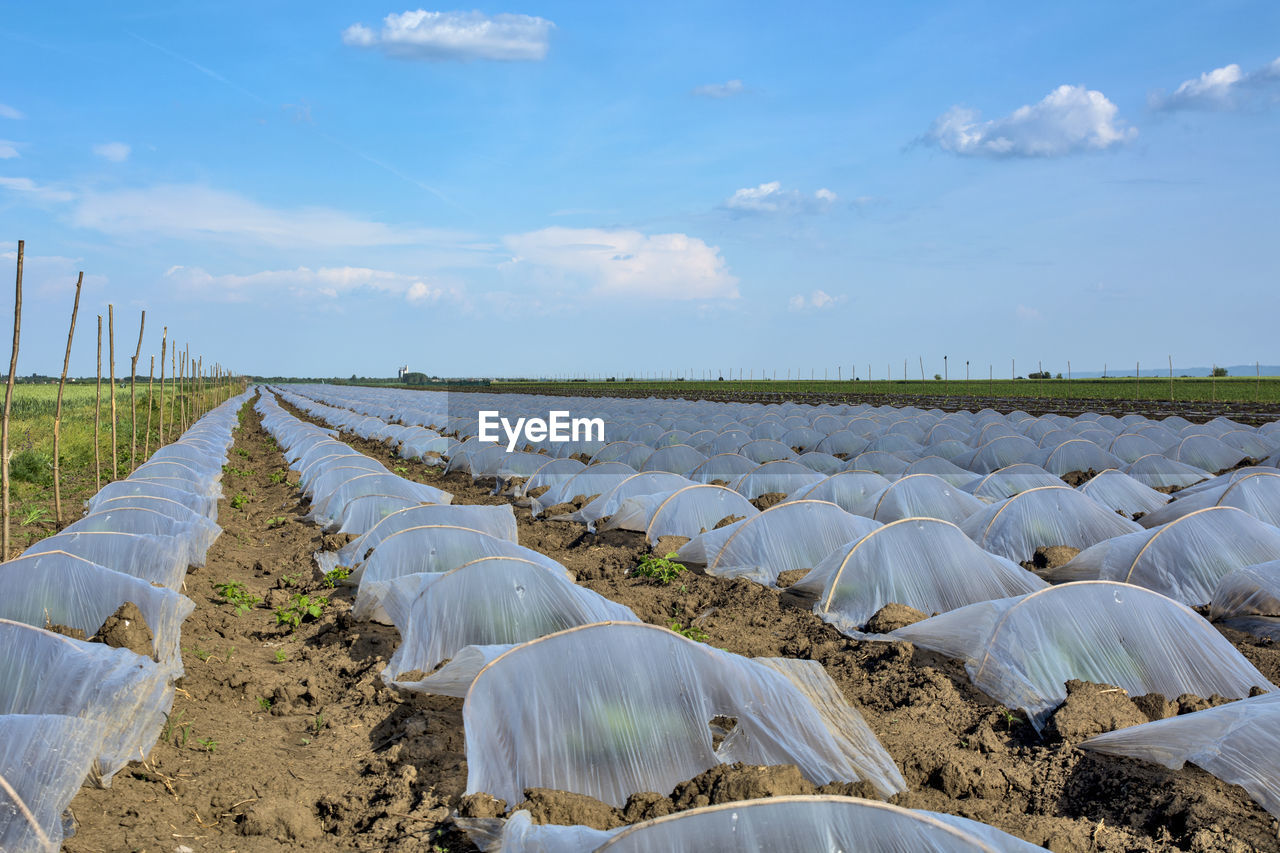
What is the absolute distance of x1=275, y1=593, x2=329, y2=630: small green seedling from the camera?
8133 mm

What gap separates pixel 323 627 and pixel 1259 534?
9.00m

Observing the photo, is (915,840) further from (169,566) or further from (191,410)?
(191,410)

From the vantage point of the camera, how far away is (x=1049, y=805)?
15.0ft

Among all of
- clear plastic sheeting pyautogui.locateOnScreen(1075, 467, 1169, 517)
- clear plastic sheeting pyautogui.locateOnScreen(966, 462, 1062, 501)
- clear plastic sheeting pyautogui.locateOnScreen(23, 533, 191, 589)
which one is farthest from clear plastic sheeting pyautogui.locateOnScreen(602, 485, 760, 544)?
clear plastic sheeting pyautogui.locateOnScreen(23, 533, 191, 589)

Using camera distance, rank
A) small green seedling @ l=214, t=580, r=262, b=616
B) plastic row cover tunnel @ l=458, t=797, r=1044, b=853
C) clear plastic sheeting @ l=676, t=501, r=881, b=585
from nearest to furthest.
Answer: plastic row cover tunnel @ l=458, t=797, r=1044, b=853 < small green seedling @ l=214, t=580, r=262, b=616 < clear plastic sheeting @ l=676, t=501, r=881, b=585

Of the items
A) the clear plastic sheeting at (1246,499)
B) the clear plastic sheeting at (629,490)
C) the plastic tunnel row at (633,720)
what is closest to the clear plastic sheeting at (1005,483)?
the clear plastic sheeting at (1246,499)

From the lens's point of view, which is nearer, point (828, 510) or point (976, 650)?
point (976, 650)

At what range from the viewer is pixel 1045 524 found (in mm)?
10055

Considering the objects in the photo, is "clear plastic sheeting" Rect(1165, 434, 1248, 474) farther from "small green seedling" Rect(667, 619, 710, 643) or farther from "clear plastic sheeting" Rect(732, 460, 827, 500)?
"small green seedling" Rect(667, 619, 710, 643)

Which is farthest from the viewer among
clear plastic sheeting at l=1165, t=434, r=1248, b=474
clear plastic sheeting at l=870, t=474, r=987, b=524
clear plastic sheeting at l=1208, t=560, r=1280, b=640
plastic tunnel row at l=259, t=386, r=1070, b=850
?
clear plastic sheeting at l=1165, t=434, r=1248, b=474

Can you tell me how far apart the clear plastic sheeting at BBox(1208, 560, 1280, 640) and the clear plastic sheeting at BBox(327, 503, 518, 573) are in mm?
→ 7029

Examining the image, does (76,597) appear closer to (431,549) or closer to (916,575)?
(431,549)

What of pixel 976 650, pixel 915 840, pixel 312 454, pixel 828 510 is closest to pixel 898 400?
pixel 312 454

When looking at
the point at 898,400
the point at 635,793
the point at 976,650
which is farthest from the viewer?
the point at 898,400
